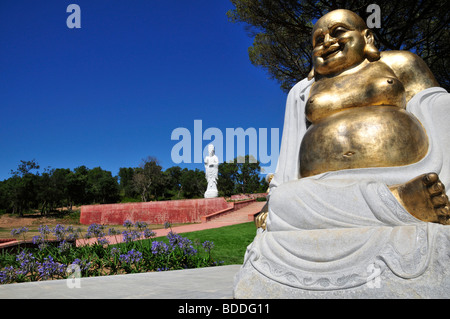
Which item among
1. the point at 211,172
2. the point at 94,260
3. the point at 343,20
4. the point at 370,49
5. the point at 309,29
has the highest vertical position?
the point at 309,29

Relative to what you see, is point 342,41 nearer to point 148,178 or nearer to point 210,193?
point 210,193

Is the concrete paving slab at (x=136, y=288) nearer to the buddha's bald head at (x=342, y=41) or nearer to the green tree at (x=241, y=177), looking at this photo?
the buddha's bald head at (x=342, y=41)

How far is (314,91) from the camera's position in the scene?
348 centimetres

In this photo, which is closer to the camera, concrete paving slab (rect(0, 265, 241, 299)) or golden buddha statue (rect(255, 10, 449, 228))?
golden buddha statue (rect(255, 10, 449, 228))

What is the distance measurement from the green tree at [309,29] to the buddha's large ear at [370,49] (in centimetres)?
670

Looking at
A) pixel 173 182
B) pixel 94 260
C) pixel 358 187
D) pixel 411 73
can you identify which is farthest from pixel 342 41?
pixel 173 182

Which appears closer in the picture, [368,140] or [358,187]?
[358,187]

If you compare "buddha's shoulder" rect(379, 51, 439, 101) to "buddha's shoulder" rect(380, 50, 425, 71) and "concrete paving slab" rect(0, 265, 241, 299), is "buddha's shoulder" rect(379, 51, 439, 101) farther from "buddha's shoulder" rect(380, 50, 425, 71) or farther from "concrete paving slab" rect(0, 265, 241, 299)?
"concrete paving slab" rect(0, 265, 241, 299)

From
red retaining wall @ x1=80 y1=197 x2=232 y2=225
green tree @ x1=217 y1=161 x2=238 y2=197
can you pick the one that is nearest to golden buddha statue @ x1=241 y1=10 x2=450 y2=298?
red retaining wall @ x1=80 y1=197 x2=232 y2=225

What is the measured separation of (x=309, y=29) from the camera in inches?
416

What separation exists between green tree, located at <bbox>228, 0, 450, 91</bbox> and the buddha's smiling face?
677 cm

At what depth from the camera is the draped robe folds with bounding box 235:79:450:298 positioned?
6.56ft

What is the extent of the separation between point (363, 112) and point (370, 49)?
0.92 m
